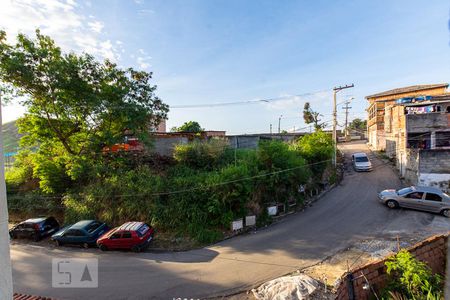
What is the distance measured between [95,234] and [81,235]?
0.64 metres

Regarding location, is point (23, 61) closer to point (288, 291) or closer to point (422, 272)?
point (288, 291)

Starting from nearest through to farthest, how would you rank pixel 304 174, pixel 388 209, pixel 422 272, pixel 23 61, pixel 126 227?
pixel 422 272 < pixel 126 227 < pixel 23 61 < pixel 388 209 < pixel 304 174

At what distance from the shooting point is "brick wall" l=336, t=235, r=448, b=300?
581cm

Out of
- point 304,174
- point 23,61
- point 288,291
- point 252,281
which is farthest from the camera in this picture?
point 304,174

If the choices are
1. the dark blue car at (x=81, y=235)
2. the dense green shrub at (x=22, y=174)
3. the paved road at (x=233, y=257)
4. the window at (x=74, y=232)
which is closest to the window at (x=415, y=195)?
the paved road at (x=233, y=257)

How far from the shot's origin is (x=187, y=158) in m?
15.8

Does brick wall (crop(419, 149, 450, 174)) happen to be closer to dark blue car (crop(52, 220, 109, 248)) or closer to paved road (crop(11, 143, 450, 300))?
paved road (crop(11, 143, 450, 300))

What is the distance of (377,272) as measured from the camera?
6258mm

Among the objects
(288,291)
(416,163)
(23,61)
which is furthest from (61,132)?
(416,163)

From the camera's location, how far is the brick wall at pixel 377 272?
5.81 meters

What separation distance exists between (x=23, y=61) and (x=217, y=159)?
1281 cm

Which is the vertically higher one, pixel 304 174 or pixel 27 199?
pixel 304 174

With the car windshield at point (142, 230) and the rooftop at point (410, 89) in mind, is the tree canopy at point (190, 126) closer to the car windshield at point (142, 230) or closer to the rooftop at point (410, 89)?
the car windshield at point (142, 230)

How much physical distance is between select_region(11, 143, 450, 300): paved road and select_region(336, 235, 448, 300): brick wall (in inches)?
117
